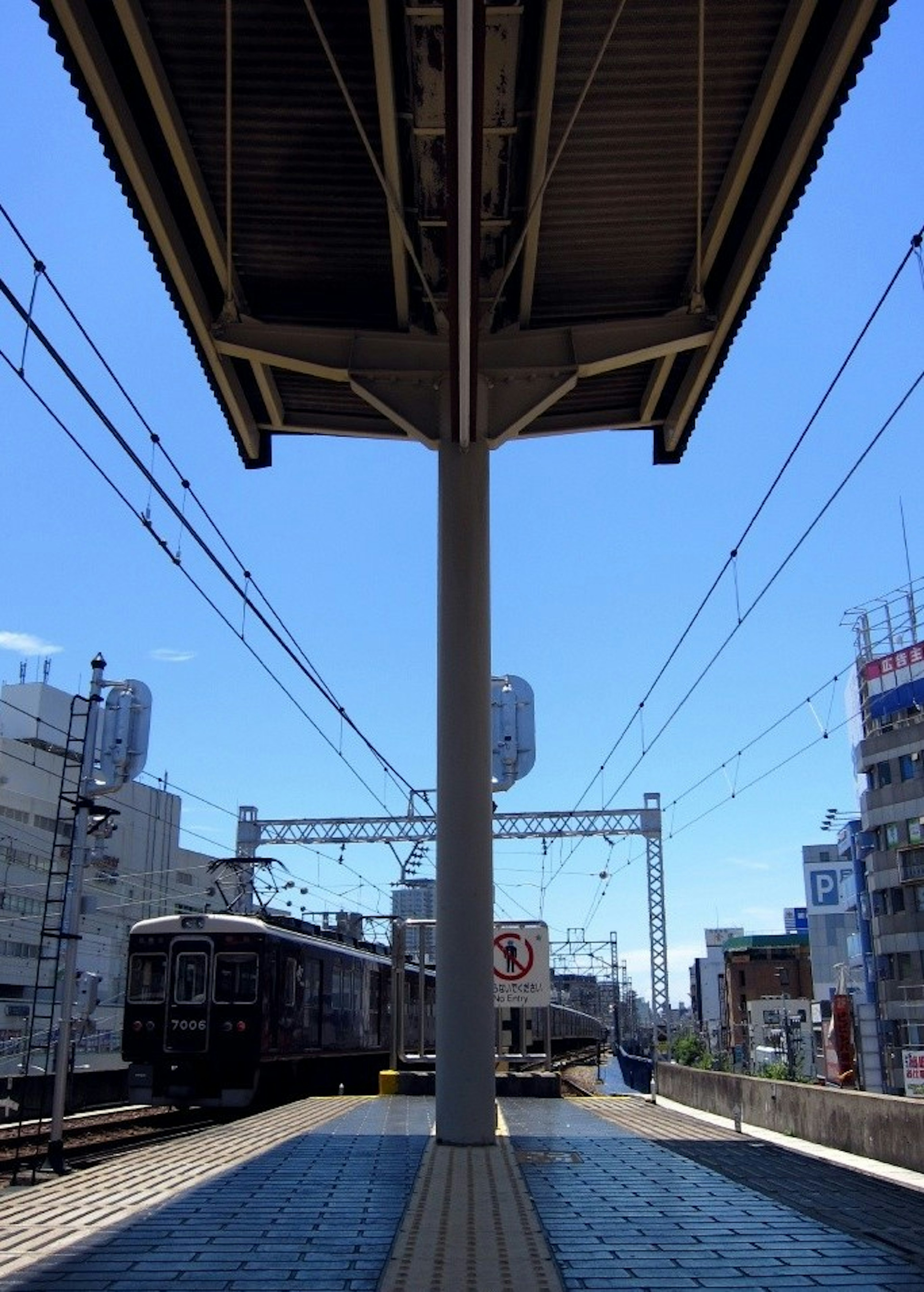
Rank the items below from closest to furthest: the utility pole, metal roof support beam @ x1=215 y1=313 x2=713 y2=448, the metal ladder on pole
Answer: the metal ladder on pole → the utility pole → metal roof support beam @ x1=215 y1=313 x2=713 y2=448

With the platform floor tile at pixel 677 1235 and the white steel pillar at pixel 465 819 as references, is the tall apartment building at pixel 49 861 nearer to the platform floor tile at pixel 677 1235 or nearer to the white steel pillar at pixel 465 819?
the white steel pillar at pixel 465 819

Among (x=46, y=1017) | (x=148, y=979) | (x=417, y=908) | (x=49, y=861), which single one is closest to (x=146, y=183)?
(x=46, y=1017)

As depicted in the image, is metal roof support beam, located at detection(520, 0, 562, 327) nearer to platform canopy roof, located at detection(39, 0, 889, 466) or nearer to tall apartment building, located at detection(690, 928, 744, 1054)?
platform canopy roof, located at detection(39, 0, 889, 466)

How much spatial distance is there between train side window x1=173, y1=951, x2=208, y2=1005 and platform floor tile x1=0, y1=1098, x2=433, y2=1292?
6823 mm

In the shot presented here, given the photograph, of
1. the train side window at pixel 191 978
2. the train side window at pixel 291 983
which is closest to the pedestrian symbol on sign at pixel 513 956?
the train side window at pixel 291 983

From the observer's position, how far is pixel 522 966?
11.8 meters

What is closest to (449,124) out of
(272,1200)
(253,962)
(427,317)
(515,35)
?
(515,35)

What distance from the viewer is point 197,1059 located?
50.1 feet

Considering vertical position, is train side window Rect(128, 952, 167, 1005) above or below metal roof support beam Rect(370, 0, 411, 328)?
below

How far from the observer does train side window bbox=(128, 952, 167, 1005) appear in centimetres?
1567

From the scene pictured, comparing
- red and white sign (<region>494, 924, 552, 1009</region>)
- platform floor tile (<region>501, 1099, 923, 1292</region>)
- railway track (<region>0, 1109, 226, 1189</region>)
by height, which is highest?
red and white sign (<region>494, 924, 552, 1009</region>)

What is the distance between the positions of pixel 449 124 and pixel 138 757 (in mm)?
14626

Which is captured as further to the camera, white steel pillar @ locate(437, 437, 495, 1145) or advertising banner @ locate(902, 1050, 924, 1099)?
advertising banner @ locate(902, 1050, 924, 1099)

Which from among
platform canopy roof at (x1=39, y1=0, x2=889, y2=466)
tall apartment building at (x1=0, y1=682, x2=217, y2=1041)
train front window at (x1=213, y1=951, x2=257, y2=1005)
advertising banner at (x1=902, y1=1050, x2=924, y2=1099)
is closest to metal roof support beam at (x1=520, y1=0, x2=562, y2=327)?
platform canopy roof at (x1=39, y1=0, x2=889, y2=466)
